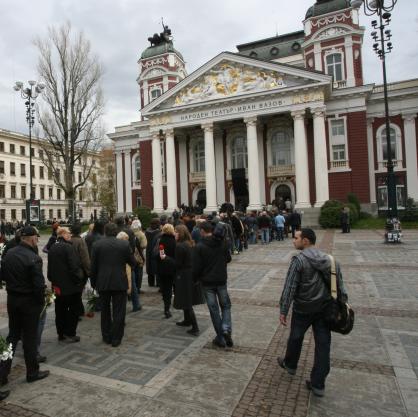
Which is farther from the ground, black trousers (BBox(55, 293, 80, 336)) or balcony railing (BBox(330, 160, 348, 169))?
balcony railing (BBox(330, 160, 348, 169))

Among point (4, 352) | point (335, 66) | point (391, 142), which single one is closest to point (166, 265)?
point (4, 352)

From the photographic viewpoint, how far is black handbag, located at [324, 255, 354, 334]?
3.51 m

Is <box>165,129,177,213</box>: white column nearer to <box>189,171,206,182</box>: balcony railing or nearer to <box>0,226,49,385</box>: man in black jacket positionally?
<box>189,171,206,182</box>: balcony railing

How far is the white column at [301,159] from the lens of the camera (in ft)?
91.2

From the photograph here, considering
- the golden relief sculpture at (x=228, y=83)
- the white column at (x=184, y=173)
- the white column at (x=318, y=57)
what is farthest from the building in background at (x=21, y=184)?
the white column at (x=318, y=57)

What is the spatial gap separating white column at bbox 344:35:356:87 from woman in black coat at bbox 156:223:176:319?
31.8m

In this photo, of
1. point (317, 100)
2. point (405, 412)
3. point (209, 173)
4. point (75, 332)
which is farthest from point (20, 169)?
point (405, 412)

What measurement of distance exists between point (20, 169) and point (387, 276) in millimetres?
64040

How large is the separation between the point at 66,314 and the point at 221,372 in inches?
108

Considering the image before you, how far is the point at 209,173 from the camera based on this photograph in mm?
31188

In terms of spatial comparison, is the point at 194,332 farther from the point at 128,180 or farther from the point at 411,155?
the point at 128,180

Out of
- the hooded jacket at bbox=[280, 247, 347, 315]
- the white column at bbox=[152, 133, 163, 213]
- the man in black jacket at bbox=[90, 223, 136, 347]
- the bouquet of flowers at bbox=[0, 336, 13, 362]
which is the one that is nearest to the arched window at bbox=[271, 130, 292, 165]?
the white column at bbox=[152, 133, 163, 213]

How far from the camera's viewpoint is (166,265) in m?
6.35

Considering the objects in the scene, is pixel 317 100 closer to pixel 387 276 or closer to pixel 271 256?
pixel 271 256
